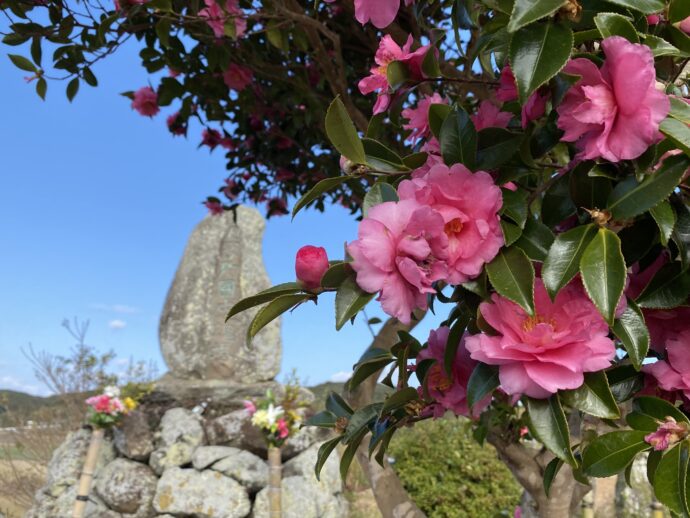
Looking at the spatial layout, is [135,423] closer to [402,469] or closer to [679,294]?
[402,469]

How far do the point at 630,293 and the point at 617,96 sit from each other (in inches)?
8.7

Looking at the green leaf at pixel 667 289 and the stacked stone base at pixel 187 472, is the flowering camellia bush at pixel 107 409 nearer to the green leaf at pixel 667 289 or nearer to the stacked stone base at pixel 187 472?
the stacked stone base at pixel 187 472

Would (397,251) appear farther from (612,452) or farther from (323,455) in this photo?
(323,455)

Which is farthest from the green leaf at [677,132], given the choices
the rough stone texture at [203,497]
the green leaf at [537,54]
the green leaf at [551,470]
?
the rough stone texture at [203,497]

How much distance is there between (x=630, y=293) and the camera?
24.6 inches

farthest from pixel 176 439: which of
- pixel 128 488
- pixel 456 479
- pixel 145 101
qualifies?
pixel 145 101

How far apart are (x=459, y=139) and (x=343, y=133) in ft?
0.38

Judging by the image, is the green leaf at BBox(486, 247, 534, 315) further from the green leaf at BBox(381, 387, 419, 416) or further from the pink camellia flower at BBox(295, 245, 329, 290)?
the green leaf at BBox(381, 387, 419, 416)

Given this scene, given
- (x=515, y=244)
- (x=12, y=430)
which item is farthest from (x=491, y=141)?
(x=12, y=430)

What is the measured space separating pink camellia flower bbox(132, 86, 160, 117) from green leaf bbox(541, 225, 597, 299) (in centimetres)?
221

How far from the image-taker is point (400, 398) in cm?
81

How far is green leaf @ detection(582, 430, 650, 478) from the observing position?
603 mm

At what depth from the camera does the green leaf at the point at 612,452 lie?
1.98 ft

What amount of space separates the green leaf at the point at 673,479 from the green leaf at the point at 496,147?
32 centimetres
